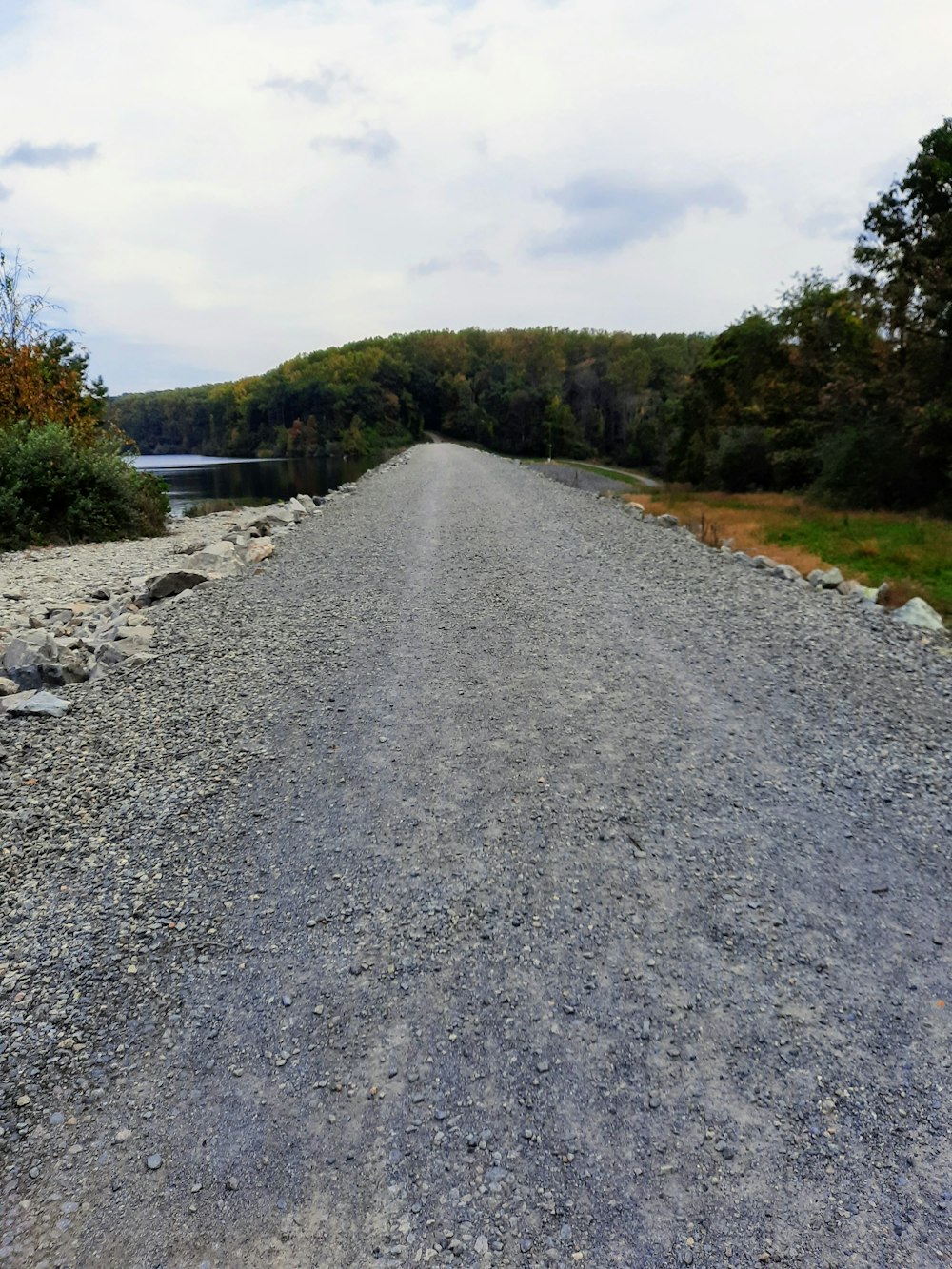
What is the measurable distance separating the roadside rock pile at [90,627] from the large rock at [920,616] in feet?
27.1

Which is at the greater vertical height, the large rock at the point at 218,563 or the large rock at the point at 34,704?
the large rock at the point at 218,563

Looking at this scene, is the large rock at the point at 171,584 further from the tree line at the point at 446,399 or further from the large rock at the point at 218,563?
the tree line at the point at 446,399

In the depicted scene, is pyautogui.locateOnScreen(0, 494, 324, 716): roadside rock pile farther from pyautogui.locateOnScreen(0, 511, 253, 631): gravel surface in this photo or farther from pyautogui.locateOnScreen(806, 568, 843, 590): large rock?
pyautogui.locateOnScreen(806, 568, 843, 590): large rock

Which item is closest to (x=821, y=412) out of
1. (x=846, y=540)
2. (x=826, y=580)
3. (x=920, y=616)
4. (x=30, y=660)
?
(x=846, y=540)

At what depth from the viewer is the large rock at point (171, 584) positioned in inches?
388

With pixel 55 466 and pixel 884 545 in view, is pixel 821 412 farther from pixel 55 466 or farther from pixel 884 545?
pixel 55 466

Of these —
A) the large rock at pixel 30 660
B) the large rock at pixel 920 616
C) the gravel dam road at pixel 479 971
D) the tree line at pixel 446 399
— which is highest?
the tree line at pixel 446 399

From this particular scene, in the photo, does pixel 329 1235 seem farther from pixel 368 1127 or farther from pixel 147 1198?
pixel 147 1198

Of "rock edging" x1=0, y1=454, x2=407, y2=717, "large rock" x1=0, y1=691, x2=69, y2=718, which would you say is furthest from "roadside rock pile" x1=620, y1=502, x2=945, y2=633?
"large rock" x1=0, y1=691, x2=69, y2=718

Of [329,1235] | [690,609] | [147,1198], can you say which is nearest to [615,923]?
[329,1235]

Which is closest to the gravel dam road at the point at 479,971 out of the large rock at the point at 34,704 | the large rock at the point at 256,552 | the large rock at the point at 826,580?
the large rock at the point at 34,704

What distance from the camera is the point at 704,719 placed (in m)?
5.40

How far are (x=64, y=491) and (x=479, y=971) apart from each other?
1909 cm

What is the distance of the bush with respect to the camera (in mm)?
16812
